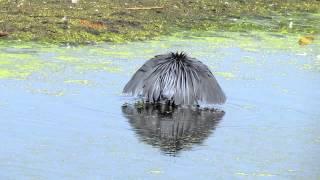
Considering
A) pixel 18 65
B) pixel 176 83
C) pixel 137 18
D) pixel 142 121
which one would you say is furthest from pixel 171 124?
pixel 137 18

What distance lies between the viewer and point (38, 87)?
885 centimetres

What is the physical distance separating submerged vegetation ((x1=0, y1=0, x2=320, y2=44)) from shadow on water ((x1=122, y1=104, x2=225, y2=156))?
150 inches

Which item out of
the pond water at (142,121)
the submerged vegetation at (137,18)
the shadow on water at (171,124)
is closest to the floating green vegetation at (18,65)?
the pond water at (142,121)

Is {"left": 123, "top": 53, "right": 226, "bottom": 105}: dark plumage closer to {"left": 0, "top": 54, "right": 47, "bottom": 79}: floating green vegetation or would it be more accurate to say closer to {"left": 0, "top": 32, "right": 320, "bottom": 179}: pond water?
{"left": 0, "top": 32, "right": 320, "bottom": 179}: pond water

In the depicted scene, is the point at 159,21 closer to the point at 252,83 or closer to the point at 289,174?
the point at 252,83

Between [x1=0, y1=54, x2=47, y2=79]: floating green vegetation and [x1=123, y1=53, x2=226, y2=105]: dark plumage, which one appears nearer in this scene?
[x1=123, y1=53, x2=226, y2=105]: dark plumage

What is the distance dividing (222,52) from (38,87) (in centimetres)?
341

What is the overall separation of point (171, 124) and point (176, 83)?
0.71 metres

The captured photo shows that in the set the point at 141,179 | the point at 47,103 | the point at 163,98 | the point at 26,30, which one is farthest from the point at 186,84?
the point at 26,30

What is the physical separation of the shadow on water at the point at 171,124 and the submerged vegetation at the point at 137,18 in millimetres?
3821

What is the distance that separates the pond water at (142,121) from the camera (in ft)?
20.7

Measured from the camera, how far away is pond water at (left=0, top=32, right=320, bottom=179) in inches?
248

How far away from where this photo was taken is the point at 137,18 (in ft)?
45.7

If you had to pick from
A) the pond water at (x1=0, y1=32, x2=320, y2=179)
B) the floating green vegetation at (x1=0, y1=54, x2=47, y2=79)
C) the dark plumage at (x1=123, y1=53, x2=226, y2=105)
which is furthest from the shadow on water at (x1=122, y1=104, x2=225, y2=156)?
the floating green vegetation at (x1=0, y1=54, x2=47, y2=79)
